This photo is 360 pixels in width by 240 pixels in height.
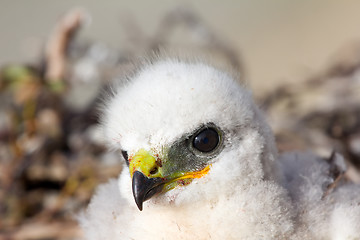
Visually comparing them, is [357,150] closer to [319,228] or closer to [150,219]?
[319,228]

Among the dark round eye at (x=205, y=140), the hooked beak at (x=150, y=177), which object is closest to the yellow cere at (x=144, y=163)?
the hooked beak at (x=150, y=177)

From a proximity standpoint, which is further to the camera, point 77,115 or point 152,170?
point 77,115

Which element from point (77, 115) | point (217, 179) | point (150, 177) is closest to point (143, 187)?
point (150, 177)

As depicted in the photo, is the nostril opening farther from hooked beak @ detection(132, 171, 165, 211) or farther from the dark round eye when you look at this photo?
the dark round eye

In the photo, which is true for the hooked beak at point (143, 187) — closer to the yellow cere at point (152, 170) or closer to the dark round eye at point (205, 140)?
the yellow cere at point (152, 170)

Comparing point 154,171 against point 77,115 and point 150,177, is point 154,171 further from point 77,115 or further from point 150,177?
point 77,115

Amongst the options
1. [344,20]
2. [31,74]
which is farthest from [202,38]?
[344,20]

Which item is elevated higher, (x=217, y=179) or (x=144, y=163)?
(x=144, y=163)
